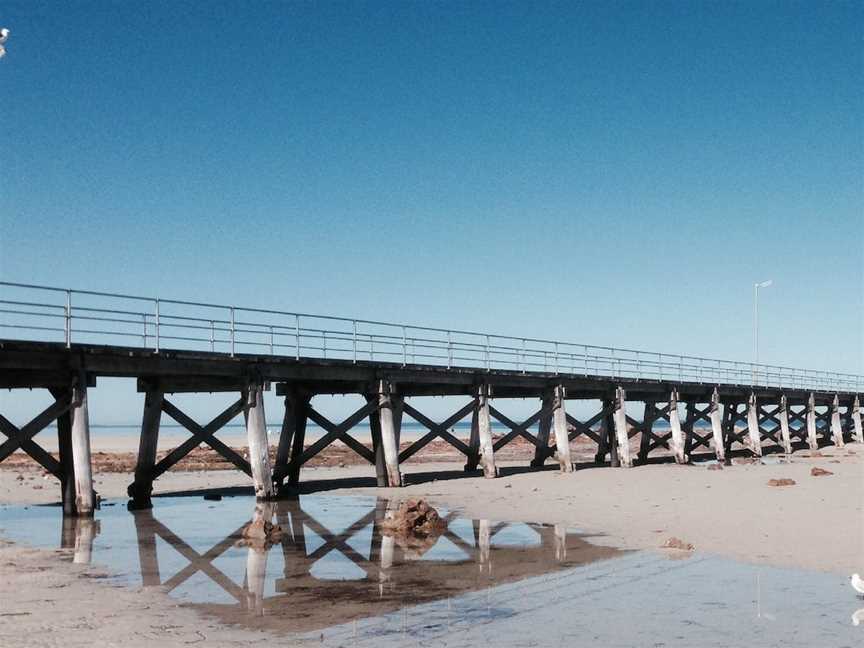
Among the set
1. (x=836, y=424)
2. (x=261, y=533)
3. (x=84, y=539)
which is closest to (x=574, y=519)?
(x=261, y=533)

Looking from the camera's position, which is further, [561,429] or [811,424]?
[811,424]

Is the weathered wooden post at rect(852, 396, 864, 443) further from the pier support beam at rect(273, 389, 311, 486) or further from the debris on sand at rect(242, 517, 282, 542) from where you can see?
the debris on sand at rect(242, 517, 282, 542)

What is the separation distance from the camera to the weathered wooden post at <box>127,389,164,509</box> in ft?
63.9

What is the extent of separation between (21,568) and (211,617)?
3969 millimetres

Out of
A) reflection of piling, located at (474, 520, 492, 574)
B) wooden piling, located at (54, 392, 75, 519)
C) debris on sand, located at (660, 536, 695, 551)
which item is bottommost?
reflection of piling, located at (474, 520, 492, 574)

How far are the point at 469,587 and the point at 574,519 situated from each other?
6803 millimetres

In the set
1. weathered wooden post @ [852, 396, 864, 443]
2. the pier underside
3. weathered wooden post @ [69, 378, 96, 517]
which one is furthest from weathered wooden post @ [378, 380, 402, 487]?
weathered wooden post @ [852, 396, 864, 443]

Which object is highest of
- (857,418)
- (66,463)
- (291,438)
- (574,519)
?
(291,438)

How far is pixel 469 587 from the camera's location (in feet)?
32.7

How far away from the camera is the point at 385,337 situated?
25391 millimetres

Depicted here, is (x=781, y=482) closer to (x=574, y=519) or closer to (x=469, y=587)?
(x=574, y=519)

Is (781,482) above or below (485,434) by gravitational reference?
below

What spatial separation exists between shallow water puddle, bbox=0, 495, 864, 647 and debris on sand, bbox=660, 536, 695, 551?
78cm

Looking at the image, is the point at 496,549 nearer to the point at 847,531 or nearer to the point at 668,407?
the point at 847,531
